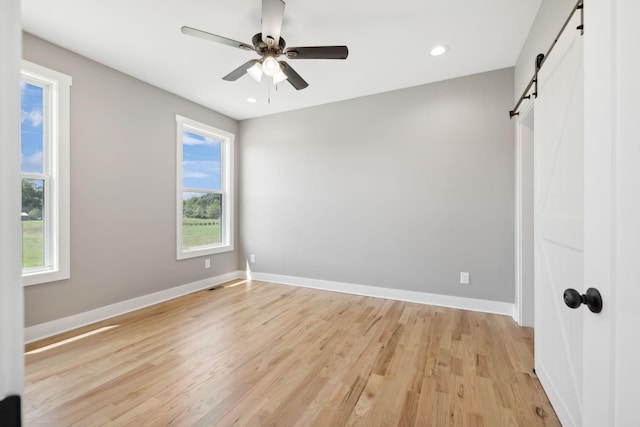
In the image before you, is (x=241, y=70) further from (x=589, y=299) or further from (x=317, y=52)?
(x=589, y=299)

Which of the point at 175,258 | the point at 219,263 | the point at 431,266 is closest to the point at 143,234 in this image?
the point at 175,258

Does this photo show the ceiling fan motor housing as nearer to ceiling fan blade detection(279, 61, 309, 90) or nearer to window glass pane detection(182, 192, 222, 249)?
ceiling fan blade detection(279, 61, 309, 90)

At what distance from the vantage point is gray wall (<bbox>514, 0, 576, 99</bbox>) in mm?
1707

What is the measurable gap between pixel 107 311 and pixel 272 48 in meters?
3.05

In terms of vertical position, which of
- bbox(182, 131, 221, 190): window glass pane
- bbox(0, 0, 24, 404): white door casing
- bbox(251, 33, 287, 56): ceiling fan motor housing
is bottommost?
bbox(0, 0, 24, 404): white door casing

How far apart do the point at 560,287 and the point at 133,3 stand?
3.38 metres

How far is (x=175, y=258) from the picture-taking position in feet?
11.9

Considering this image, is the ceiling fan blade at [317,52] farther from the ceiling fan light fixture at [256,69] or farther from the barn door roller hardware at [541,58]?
the barn door roller hardware at [541,58]

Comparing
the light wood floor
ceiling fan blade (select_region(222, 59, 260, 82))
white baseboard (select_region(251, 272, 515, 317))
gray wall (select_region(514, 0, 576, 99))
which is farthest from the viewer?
white baseboard (select_region(251, 272, 515, 317))

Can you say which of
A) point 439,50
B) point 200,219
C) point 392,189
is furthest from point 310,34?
point 200,219

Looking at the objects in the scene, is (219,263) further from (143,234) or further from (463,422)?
(463,422)

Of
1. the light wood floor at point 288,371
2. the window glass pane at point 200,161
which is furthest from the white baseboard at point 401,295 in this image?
the window glass pane at point 200,161

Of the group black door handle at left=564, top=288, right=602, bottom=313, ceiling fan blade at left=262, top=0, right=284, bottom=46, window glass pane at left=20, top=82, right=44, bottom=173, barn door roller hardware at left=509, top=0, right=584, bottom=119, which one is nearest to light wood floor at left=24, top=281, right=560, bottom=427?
black door handle at left=564, top=288, right=602, bottom=313

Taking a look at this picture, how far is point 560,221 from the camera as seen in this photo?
1.49 metres
